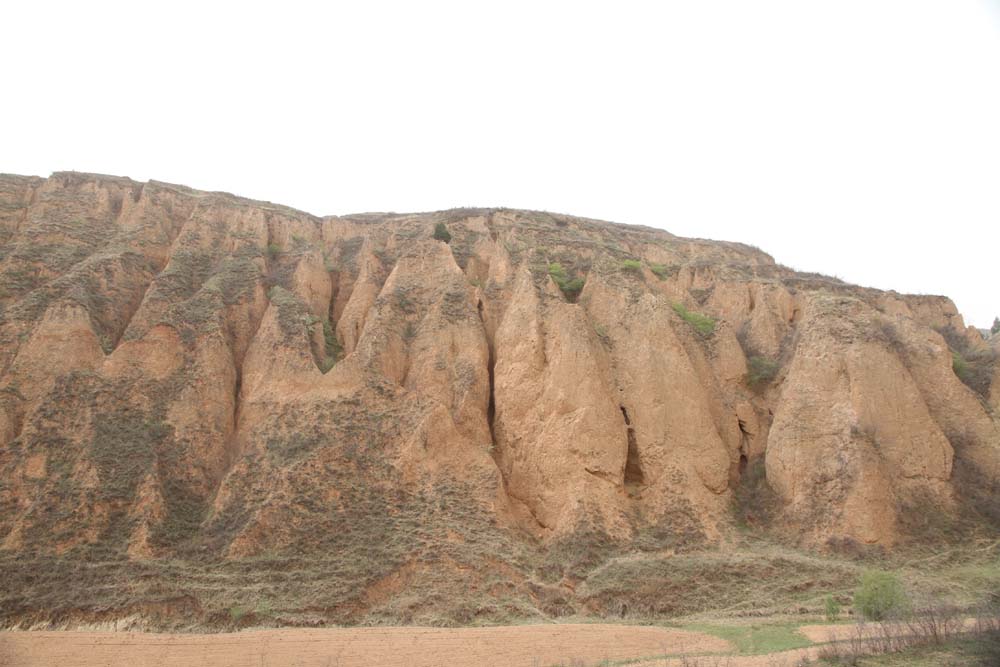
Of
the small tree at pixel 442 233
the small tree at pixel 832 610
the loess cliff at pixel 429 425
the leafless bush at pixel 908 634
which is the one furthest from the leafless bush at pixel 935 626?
the small tree at pixel 442 233

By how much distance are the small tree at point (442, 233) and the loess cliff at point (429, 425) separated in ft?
8.71

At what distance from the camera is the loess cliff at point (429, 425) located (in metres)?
17.9

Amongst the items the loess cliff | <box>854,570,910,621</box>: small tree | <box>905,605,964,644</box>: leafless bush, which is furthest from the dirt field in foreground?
<box>854,570,910,621</box>: small tree

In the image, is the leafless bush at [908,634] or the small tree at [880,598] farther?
the small tree at [880,598]

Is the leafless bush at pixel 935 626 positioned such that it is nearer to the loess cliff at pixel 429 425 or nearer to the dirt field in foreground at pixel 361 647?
the dirt field in foreground at pixel 361 647

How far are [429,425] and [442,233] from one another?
42.3 feet

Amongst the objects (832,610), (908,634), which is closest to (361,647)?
(832,610)

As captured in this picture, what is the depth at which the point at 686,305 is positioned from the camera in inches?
1126

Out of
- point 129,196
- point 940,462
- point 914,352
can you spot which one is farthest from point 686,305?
point 129,196

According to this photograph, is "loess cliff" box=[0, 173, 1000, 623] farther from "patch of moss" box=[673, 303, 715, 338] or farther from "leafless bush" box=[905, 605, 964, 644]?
"leafless bush" box=[905, 605, 964, 644]

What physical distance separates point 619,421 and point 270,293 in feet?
49.5

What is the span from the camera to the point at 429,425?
2141cm

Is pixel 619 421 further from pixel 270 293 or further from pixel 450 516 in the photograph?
pixel 270 293

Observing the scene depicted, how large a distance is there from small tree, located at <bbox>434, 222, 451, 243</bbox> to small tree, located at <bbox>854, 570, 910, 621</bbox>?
21938mm
